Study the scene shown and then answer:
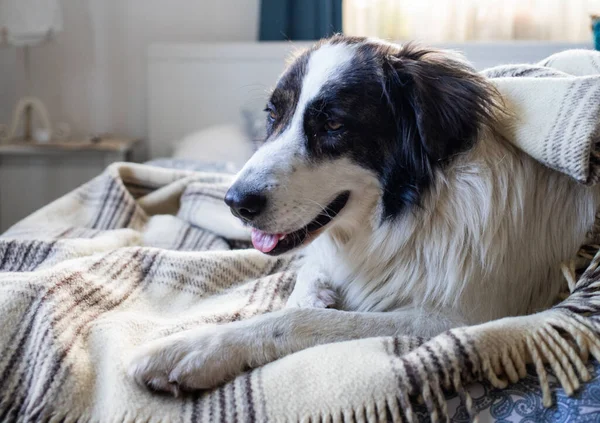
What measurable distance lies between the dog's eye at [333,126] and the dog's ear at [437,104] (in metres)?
0.10

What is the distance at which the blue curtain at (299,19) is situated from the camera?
115 inches

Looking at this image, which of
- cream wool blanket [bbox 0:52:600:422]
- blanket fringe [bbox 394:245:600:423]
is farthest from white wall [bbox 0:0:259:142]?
blanket fringe [bbox 394:245:600:423]

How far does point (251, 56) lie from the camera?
9.71 feet

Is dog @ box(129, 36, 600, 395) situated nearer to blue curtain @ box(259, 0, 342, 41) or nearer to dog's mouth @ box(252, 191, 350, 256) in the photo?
dog's mouth @ box(252, 191, 350, 256)

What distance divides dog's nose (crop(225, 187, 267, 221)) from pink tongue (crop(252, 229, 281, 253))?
6 centimetres

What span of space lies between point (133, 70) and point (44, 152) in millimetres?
715

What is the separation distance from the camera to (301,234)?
1056mm

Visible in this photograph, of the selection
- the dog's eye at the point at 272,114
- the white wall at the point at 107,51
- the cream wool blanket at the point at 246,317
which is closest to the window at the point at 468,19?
the white wall at the point at 107,51

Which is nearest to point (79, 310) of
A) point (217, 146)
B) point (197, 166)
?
point (197, 166)

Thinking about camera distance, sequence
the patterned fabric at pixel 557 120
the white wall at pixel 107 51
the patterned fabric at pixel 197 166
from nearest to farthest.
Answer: the patterned fabric at pixel 557 120 < the patterned fabric at pixel 197 166 < the white wall at pixel 107 51

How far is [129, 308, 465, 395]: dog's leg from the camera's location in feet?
2.67

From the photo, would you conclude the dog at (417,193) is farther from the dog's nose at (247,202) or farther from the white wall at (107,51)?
the white wall at (107,51)

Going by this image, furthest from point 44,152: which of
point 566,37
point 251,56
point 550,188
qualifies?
point 566,37

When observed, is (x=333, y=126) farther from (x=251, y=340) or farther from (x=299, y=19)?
(x=299, y=19)
